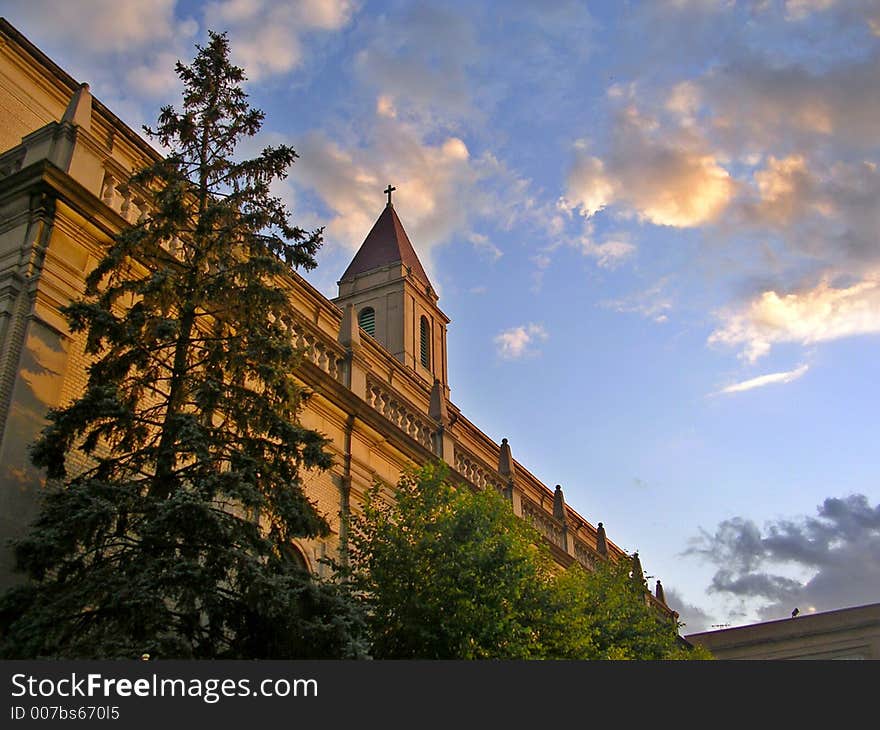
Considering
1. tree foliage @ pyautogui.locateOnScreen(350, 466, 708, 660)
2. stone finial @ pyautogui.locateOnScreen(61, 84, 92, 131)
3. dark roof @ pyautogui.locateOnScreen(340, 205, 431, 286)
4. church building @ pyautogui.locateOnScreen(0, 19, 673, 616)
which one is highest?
dark roof @ pyautogui.locateOnScreen(340, 205, 431, 286)

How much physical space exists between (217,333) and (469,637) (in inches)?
243

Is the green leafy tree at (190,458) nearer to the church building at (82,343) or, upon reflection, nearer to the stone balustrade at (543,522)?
the church building at (82,343)

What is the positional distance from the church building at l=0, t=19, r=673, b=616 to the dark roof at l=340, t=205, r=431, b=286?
47.3 ft

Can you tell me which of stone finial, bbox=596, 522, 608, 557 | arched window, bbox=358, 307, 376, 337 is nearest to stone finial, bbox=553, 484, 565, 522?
stone finial, bbox=596, 522, 608, 557

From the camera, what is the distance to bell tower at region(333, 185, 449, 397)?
47.9 m

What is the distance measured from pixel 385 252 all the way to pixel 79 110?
34.4 m

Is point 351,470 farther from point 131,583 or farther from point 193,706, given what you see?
point 193,706

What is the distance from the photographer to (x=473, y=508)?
57.3ft

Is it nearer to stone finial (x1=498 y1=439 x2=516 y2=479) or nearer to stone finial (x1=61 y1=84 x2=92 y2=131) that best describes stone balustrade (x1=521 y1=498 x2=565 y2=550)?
stone finial (x1=498 y1=439 x2=516 y2=479)

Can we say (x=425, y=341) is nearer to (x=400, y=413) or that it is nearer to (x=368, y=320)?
(x=368, y=320)

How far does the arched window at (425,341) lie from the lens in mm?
49406

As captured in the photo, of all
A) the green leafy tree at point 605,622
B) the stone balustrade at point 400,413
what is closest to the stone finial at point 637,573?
the green leafy tree at point 605,622

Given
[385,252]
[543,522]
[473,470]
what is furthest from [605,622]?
[385,252]

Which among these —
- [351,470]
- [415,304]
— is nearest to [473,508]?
[351,470]
